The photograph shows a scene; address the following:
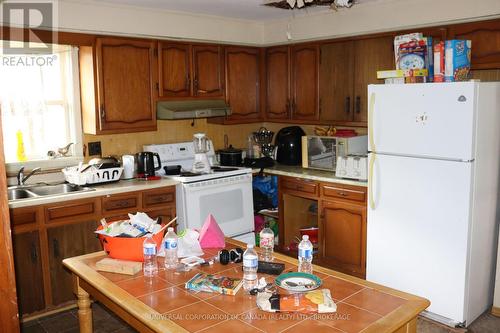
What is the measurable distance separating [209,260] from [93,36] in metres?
2.31

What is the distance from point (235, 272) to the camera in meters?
2.03

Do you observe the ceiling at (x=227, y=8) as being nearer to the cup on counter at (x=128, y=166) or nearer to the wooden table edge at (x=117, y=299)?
the cup on counter at (x=128, y=166)

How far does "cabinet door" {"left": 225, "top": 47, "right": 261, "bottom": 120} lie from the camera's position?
4.54m

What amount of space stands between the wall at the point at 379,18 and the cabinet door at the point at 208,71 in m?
0.65

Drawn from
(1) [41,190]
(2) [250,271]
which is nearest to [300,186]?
(1) [41,190]

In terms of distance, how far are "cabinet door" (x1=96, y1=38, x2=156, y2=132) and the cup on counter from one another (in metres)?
0.23

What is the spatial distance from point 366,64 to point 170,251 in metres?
2.62

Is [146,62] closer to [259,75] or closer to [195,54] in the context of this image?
[195,54]

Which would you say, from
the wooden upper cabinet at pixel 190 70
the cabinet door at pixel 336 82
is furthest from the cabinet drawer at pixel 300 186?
the wooden upper cabinet at pixel 190 70

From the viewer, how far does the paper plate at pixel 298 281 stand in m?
1.82

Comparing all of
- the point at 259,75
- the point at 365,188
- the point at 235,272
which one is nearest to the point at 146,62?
the point at 259,75

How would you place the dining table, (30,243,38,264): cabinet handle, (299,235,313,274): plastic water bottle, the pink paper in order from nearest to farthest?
the dining table < (299,235,313,274): plastic water bottle < the pink paper < (30,243,38,264): cabinet handle

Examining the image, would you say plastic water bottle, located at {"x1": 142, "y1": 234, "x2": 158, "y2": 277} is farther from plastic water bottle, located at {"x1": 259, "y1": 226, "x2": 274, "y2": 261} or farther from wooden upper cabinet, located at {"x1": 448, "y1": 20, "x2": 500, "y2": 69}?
wooden upper cabinet, located at {"x1": 448, "y1": 20, "x2": 500, "y2": 69}

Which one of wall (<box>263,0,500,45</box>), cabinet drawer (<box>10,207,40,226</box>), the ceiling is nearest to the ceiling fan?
the ceiling
